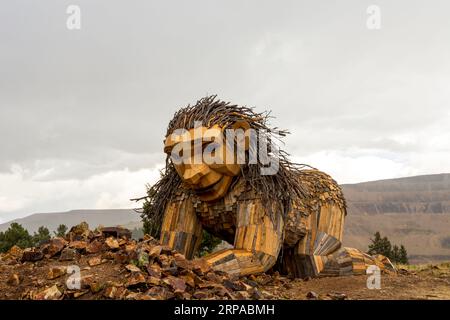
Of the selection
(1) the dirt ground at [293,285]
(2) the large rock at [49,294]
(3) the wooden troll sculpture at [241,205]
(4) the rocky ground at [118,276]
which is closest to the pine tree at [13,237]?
(3) the wooden troll sculpture at [241,205]

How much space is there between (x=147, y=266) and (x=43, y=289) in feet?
3.06

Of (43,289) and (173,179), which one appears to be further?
(173,179)

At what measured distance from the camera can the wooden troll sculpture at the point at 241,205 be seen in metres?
5.51

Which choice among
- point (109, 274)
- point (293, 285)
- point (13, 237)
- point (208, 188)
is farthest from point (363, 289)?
point (13, 237)

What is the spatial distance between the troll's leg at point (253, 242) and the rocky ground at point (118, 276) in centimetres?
20

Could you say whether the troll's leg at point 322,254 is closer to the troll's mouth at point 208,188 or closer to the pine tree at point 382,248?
the troll's mouth at point 208,188

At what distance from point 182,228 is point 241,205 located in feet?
3.24

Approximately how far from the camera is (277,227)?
588 cm

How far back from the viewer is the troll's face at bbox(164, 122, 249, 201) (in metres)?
5.43

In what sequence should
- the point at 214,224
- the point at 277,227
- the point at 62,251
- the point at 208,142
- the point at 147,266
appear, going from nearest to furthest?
the point at 147,266 → the point at 62,251 → the point at 208,142 → the point at 277,227 → the point at 214,224

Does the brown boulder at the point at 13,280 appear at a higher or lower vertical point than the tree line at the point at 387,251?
higher

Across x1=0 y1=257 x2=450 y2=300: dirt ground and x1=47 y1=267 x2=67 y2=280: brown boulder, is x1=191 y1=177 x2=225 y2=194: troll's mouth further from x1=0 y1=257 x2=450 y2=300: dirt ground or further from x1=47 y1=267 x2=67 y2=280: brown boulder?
x1=47 y1=267 x2=67 y2=280: brown boulder

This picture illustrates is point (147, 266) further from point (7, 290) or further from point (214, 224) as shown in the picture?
point (214, 224)
